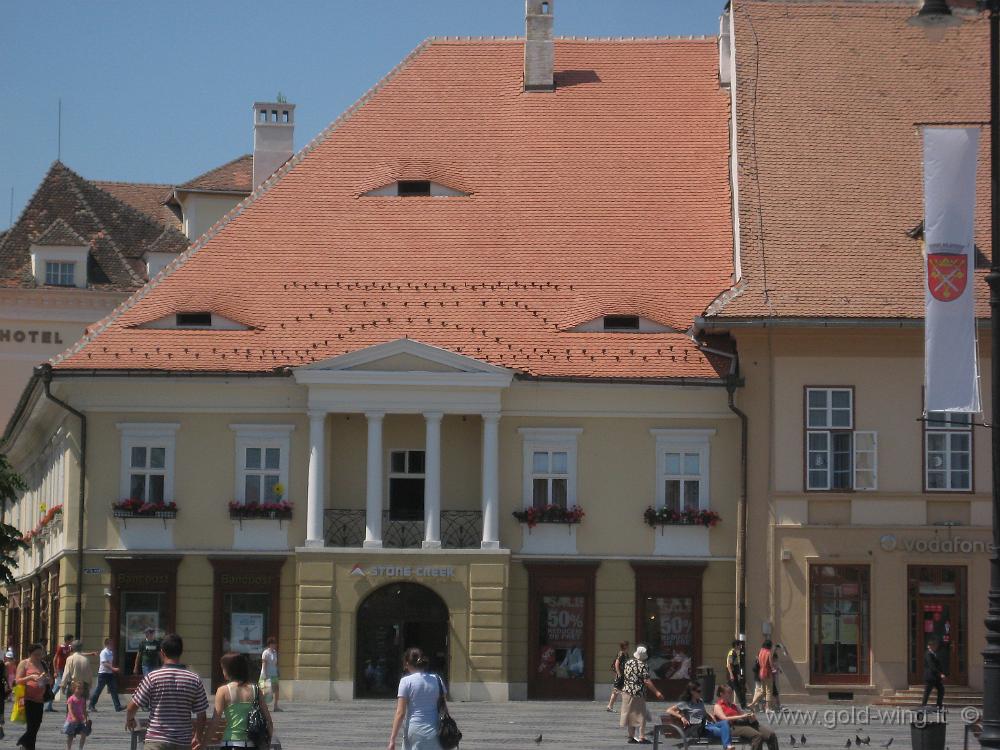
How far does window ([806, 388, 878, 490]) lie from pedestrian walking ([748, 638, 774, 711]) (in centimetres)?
383

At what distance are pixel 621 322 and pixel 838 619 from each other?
7.84 metres

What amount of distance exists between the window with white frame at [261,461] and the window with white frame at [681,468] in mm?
7761

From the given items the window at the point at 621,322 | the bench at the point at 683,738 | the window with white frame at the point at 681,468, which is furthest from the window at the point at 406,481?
the bench at the point at 683,738

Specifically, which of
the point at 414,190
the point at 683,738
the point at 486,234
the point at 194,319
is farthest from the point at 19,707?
the point at 414,190

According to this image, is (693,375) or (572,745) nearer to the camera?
(572,745)

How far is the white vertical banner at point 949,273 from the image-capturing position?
29734 mm

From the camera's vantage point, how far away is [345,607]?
43.0 metres

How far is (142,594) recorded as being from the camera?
1715 inches

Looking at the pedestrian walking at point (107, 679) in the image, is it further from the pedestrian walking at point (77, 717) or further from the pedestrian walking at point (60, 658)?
the pedestrian walking at point (77, 717)

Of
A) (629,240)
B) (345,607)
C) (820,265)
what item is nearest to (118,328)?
(345,607)

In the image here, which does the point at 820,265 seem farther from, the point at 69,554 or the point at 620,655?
the point at 69,554

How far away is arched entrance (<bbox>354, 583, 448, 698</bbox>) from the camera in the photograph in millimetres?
43219

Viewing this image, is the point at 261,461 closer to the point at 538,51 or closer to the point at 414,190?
the point at 414,190

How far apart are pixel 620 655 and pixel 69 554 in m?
12.0
